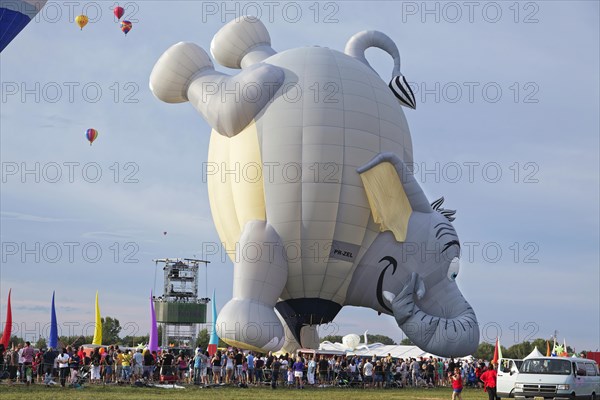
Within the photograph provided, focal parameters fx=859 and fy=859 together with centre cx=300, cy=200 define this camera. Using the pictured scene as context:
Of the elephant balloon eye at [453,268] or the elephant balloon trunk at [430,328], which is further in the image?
the elephant balloon eye at [453,268]

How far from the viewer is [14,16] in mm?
23578

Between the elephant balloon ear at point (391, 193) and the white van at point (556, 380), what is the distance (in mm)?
8590

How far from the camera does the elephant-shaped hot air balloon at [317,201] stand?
25266 millimetres

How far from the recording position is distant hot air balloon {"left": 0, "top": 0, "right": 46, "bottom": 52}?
Answer: 916 inches

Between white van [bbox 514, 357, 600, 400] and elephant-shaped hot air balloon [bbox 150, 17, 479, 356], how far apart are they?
7.59m

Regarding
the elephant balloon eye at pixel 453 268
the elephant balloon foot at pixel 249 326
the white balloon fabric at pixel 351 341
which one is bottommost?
the white balloon fabric at pixel 351 341

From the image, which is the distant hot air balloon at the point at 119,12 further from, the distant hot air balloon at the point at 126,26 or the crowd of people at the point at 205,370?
the crowd of people at the point at 205,370

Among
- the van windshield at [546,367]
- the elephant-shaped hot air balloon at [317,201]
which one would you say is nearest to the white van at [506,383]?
the van windshield at [546,367]

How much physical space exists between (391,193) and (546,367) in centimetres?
939

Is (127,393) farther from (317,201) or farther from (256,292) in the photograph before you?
(317,201)

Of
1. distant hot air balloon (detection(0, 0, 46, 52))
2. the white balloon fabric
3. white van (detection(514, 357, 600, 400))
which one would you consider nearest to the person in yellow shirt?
distant hot air balloon (detection(0, 0, 46, 52))

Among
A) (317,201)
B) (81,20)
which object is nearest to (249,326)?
(317,201)

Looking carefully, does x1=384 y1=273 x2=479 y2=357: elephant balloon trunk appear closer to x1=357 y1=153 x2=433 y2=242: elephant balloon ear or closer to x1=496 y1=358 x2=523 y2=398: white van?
x1=357 y1=153 x2=433 y2=242: elephant balloon ear

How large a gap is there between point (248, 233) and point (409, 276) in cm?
523
